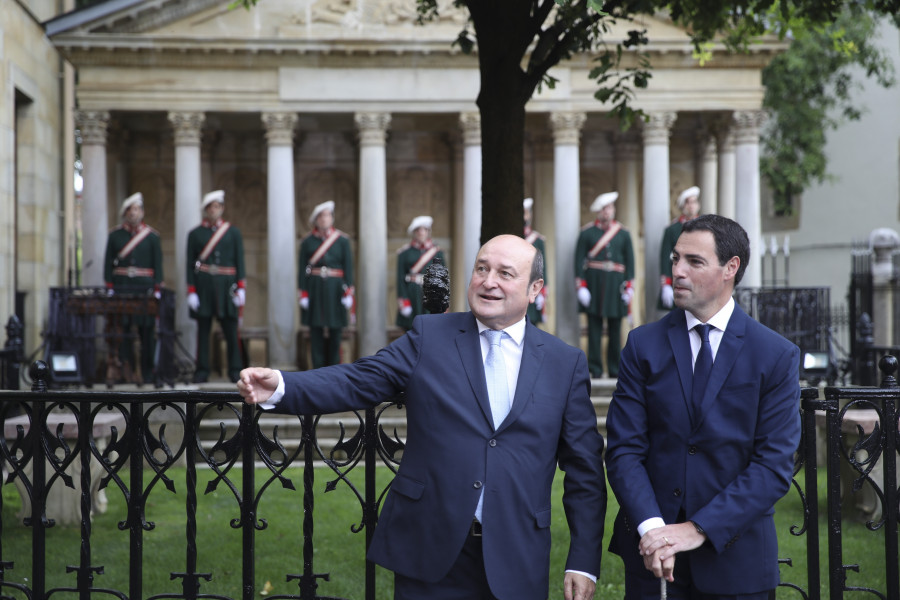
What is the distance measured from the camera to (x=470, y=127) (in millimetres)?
19047

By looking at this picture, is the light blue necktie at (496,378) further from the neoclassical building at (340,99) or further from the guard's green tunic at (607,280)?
the neoclassical building at (340,99)

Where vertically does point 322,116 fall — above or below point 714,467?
above

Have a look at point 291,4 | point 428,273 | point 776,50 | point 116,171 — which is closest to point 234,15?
point 291,4

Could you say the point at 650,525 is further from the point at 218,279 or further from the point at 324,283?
the point at 218,279

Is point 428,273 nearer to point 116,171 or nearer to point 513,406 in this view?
point 513,406

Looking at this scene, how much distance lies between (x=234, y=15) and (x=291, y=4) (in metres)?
1.11

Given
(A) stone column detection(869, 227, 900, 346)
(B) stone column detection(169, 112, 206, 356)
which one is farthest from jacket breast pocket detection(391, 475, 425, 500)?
(A) stone column detection(869, 227, 900, 346)

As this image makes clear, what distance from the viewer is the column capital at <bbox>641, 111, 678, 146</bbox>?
19.2 m

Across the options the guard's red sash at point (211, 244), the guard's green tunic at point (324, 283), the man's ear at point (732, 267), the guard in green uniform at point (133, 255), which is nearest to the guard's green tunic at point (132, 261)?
the guard in green uniform at point (133, 255)

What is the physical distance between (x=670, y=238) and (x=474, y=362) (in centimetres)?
1425

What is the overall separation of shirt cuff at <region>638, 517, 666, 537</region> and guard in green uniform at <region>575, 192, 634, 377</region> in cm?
1346

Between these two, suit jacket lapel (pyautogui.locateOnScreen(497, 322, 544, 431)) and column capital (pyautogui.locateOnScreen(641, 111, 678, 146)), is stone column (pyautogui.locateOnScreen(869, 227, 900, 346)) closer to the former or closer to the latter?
column capital (pyautogui.locateOnScreen(641, 111, 678, 146))

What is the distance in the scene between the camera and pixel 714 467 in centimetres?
358

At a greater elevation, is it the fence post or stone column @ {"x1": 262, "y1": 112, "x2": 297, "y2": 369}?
stone column @ {"x1": 262, "y1": 112, "x2": 297, "y2": 369}
